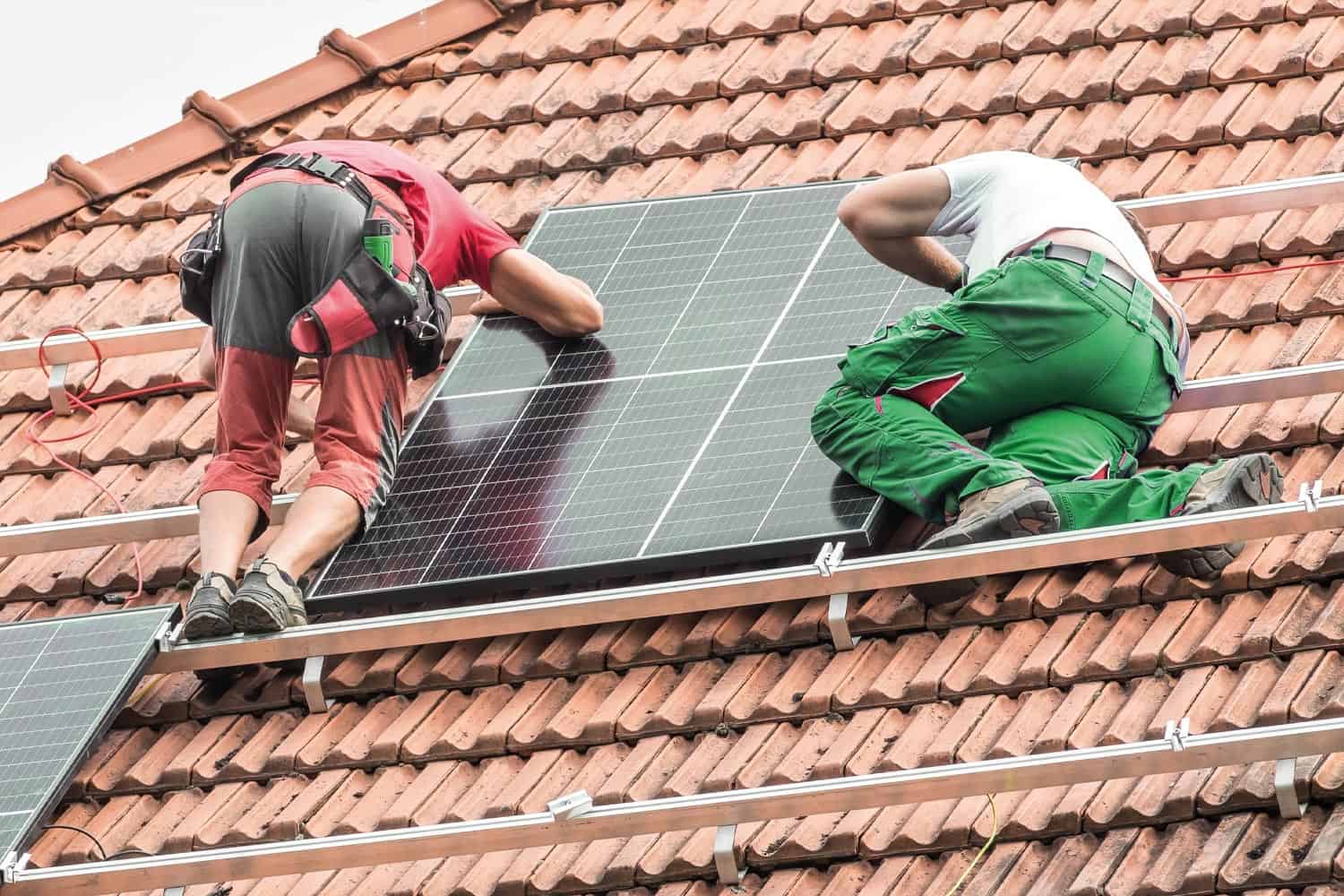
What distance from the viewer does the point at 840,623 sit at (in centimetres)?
610

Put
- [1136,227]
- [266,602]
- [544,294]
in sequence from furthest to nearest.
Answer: [544,294]
[1136,227]
[266,602]

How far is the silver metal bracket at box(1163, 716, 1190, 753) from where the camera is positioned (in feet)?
17.0

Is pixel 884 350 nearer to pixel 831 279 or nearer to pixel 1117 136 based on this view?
pixel 831 279

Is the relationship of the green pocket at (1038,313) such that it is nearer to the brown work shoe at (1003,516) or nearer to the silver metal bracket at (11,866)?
the brown work shoe at (1003,516)

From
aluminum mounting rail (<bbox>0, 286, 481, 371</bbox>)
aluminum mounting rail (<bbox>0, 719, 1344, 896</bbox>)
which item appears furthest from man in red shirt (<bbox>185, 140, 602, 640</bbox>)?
aluminum mounting rail (<bbox>0, 719, 1344, 896</bbox>)

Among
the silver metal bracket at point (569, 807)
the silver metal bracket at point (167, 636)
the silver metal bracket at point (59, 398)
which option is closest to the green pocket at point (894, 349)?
the silver metal bracket at point (569, 807)

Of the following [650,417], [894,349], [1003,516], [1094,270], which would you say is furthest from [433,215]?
[1003,516]

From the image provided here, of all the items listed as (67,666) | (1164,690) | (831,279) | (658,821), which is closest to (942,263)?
(831,279)

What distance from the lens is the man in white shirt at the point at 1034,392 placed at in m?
5.98

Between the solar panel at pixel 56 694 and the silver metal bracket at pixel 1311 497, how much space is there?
3.07 meters

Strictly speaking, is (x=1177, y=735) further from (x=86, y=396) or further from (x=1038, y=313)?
(x=86, y=396)

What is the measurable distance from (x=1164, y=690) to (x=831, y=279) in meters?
2.00

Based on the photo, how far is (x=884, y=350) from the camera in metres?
6.30

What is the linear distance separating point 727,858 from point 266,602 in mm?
1581
